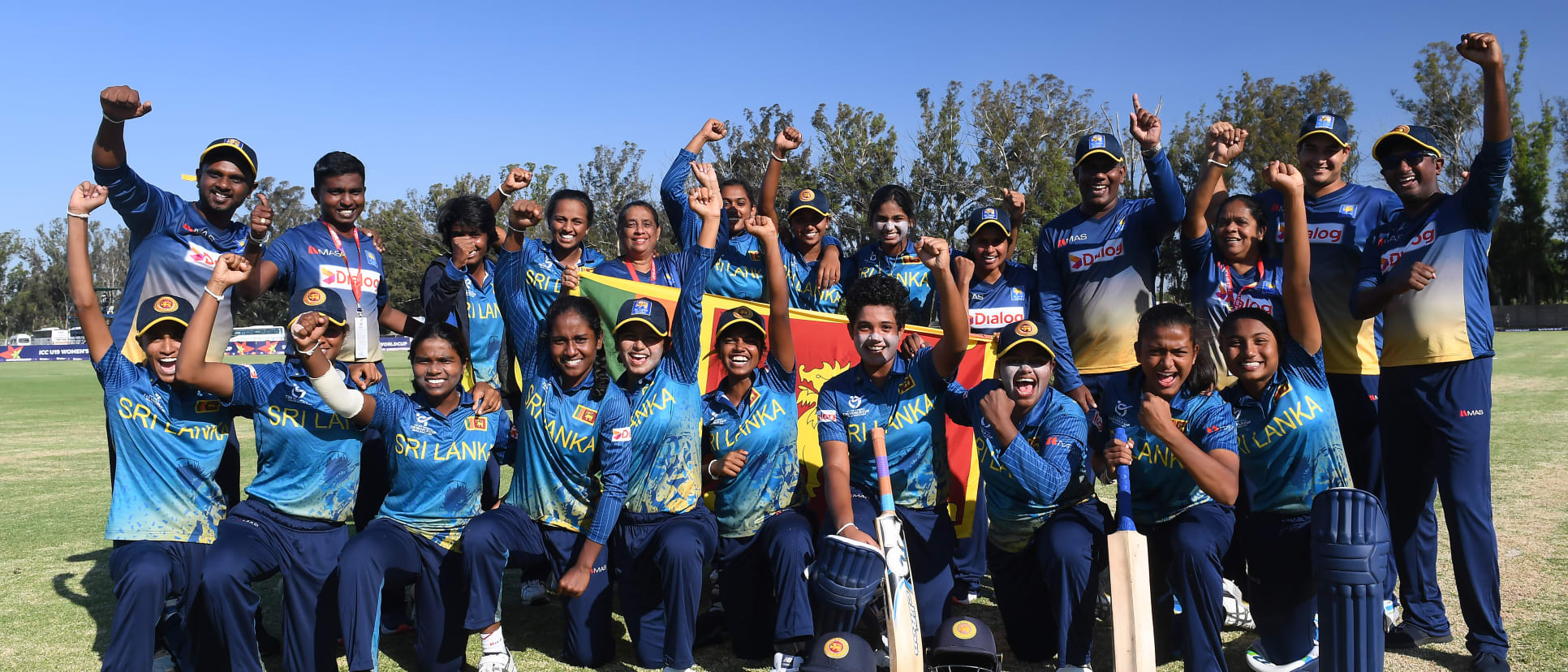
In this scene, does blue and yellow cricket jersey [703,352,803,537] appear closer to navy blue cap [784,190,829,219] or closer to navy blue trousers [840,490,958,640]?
navy blue trousers [840,490,958,640]

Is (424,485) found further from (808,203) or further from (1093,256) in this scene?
(1093,256)

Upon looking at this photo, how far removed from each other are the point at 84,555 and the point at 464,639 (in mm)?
4151

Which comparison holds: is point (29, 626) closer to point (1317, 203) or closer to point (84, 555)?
point (84, 555)

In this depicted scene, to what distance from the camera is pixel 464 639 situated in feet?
15.6

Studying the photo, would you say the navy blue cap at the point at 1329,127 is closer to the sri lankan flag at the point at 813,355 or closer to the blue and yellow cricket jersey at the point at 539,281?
the sri lankan flag at the point at 813,355

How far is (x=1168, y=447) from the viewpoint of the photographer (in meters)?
4.41

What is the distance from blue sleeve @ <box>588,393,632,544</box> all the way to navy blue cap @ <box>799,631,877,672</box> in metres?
1.31

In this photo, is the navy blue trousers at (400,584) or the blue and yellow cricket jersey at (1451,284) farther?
the blue and yellow cricket jersey at (1451,284)

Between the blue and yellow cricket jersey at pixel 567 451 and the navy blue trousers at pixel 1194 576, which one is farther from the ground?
the blue and yellow cricket jersey at pixel 567 451

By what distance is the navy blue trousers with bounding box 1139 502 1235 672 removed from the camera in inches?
163

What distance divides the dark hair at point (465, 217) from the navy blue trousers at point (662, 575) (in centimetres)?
228

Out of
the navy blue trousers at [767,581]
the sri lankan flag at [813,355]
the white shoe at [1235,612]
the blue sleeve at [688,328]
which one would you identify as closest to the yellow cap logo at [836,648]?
the navy blue trousers at [767,581]

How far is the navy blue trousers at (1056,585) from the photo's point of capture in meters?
4.32

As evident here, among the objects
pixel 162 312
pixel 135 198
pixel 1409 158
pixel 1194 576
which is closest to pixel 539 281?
pixel 162 312
